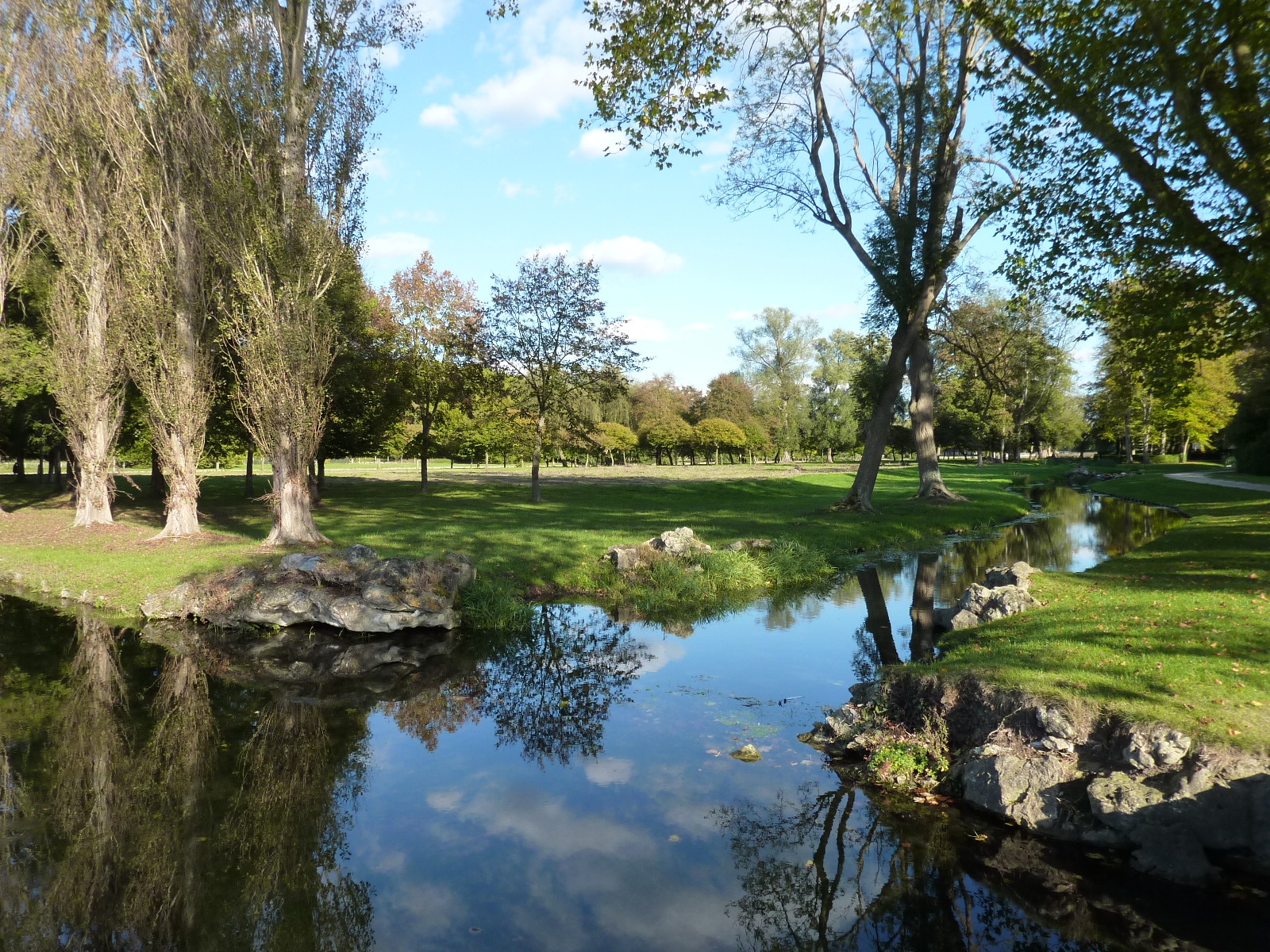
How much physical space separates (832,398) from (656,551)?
228 ft

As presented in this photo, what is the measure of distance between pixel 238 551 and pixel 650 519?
1252 centimetres

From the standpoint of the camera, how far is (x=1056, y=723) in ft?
23.1

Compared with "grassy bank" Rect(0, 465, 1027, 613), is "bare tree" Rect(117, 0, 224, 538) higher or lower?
higher

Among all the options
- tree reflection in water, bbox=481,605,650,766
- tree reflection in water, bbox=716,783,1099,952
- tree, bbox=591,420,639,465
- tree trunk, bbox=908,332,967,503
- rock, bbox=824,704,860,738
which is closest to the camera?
tree reflection in water, bbox=716,783,1099,952

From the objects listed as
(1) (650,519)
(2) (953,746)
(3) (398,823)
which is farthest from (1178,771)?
(1) (650,519)

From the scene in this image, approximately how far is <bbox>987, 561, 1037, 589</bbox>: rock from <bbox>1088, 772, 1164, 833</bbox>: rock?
6996mm

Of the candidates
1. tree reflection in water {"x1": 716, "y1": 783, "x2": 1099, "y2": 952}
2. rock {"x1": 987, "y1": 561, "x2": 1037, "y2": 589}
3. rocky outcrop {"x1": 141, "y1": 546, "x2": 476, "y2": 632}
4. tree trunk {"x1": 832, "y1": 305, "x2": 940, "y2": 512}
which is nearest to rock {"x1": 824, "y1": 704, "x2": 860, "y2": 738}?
tree reflection in water {"x1": 716, "y1": 783, "x2": 1099, "y2": 952}

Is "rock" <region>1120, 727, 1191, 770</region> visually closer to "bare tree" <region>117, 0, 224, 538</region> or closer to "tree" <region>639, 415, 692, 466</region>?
"bare tree" <region>117, 0, 224, 538</region>

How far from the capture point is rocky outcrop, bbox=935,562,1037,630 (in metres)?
11.6

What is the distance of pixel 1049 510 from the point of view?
111 feet

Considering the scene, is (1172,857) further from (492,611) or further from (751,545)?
(751,545)

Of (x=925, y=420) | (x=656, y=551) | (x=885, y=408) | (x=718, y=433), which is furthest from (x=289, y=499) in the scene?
(x=718, y=433)

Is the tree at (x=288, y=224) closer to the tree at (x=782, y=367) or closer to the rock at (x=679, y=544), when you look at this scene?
the rock at (x=679, y=544)

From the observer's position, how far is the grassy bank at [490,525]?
1677 centimetres
